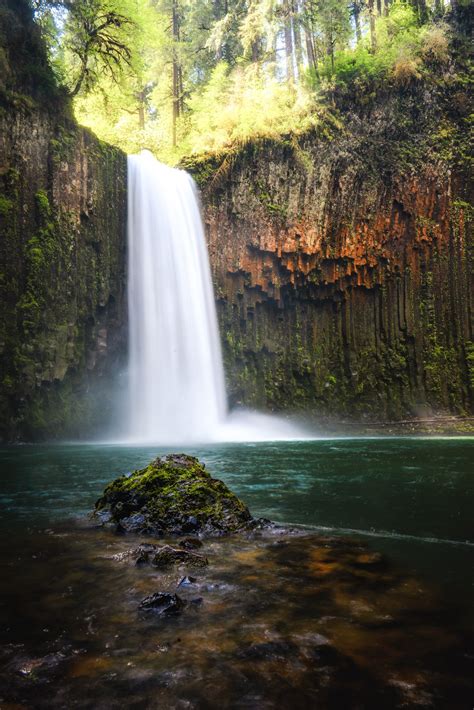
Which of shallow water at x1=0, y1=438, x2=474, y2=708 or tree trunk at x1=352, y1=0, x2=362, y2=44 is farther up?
tree trunk at x1=352, y1=0, x2=362, y2=44

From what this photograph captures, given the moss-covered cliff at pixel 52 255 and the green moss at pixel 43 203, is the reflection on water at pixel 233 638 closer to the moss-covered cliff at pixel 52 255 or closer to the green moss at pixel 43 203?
the moss-covered cliff at pixel 52 255

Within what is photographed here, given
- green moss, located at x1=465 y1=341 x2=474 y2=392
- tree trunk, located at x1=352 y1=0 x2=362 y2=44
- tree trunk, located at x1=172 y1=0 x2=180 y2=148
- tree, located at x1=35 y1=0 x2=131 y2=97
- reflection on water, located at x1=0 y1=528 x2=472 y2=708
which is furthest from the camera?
tree trunk, located at x1=172 y1=0 x2=180 y2=148

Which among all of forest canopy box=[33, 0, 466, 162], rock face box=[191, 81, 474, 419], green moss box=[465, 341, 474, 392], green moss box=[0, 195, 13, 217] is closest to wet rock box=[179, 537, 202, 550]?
green moss box=[0, 195, 13, 217]

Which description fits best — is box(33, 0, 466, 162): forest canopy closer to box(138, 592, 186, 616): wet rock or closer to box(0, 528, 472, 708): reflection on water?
box(0, 528, 472, 708): reflection on water

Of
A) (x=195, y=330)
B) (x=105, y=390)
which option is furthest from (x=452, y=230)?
(x=105, y=390)

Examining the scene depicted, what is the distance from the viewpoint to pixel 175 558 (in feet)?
12.6

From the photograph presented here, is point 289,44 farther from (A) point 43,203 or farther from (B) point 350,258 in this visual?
(A) point 43,203

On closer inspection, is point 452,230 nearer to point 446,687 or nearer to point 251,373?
point 251,373

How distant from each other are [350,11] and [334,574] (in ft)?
106

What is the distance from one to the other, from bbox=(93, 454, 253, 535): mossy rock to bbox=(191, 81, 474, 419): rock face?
17.8m

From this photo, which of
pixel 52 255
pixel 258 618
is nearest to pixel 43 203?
pixel 52 255

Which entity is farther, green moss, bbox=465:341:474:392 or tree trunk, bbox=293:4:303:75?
tree trunk, bbox=293:4:303:75

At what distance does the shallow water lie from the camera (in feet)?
6.88

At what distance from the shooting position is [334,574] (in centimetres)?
356
